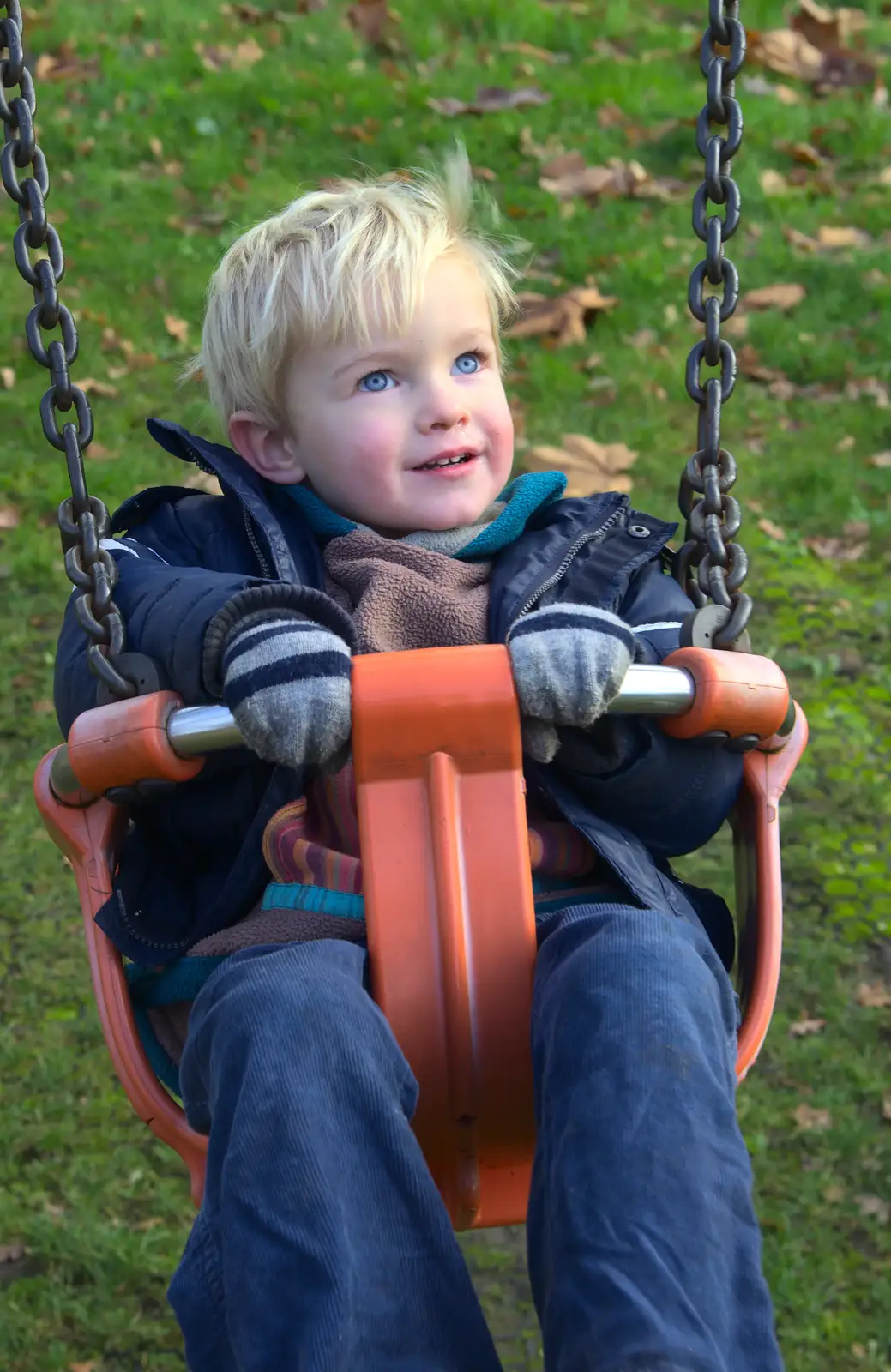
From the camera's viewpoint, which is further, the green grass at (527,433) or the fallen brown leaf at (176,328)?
the fallen brown leaf at (176,328)

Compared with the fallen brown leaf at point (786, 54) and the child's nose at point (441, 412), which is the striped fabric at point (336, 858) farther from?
the fallen brown leaf at point (786, 54)

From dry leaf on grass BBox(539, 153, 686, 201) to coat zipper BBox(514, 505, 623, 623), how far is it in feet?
13.5

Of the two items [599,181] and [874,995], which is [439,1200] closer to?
[874,995]

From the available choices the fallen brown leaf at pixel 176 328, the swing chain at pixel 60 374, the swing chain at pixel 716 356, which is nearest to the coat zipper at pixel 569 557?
the swing chain at pixel 716 356

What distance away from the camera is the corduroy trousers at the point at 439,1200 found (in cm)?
157

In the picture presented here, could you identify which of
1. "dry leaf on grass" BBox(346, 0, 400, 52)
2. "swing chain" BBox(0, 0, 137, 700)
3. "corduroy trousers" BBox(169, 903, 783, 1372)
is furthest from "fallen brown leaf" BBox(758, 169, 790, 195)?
"corduroy trousers" BBox(169, 903, 783, 1372)

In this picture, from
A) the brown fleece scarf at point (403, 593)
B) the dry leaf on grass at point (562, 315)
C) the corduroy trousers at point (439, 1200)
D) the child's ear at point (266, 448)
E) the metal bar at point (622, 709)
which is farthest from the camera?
the dry leaf on grass at point (562, 315)

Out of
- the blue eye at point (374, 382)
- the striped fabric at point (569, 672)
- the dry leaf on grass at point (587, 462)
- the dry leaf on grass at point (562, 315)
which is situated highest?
the blue eye at point (374, 382)

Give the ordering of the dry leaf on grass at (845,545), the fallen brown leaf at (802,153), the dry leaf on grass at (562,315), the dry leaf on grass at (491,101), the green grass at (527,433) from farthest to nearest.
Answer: the dry leaf on grass at (491,101) < the fallen brown leaf at (802,153) < the dry leaf on grass at (562,315) < the dry leaf on grass at (845,545) < the green grass at (527,433)

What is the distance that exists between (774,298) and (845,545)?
52.1 inches

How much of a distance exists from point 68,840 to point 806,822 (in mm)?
2071

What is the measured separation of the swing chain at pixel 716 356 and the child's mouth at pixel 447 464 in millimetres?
316

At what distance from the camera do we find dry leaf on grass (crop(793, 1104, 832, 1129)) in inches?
122

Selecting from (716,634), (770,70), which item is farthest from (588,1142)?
(770,70)
